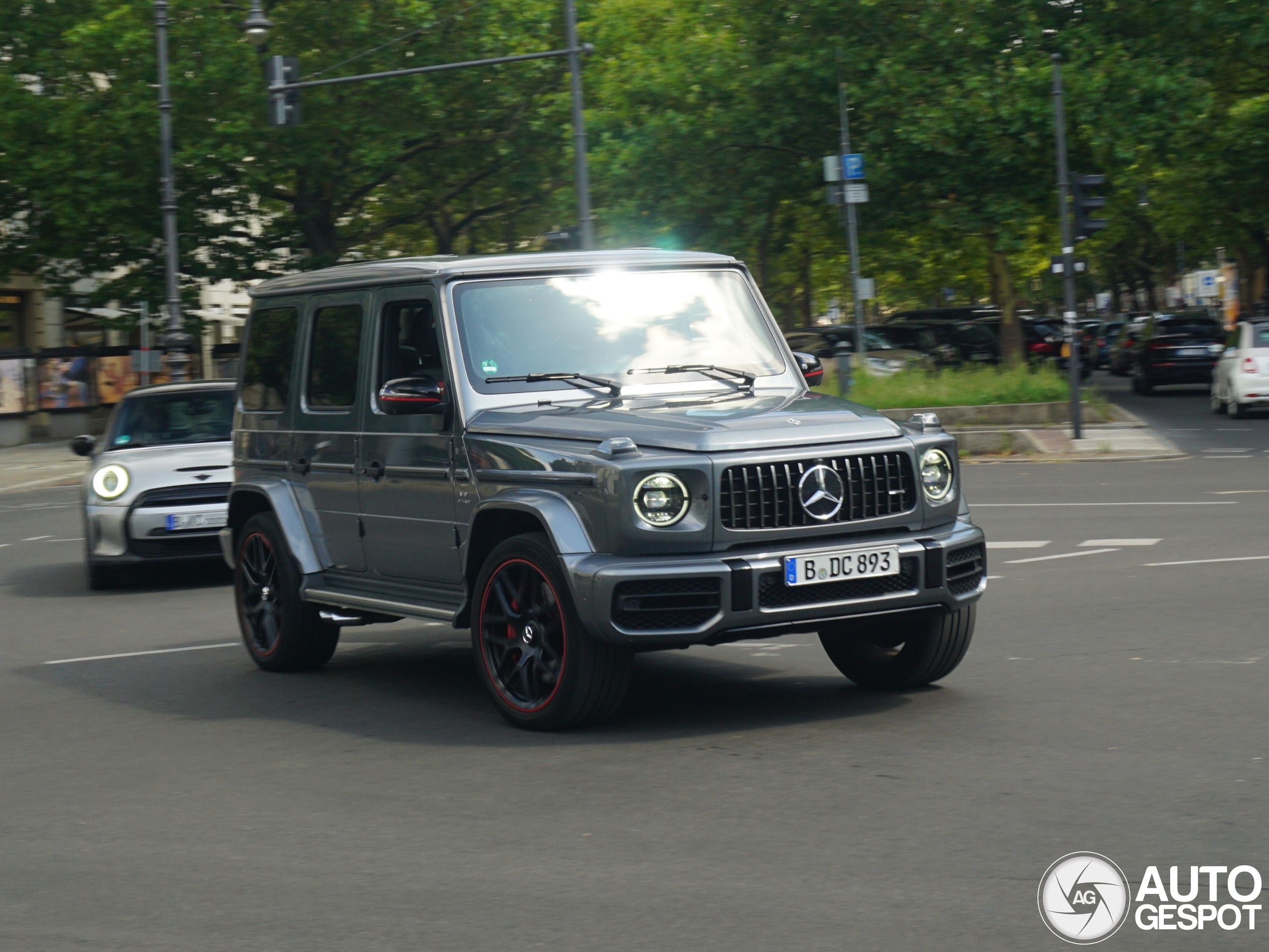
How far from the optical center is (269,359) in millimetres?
9117

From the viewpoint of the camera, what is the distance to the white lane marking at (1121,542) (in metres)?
13.0

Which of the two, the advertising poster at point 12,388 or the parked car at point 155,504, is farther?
the advertising poster at point 12,388

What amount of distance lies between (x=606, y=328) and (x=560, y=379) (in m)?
0.39

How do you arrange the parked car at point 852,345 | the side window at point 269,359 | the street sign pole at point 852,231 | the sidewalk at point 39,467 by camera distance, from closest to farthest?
1. the side window at point 269,359
2. the street sign pole at point 852,231
3. the sidewalk at point 39,467
4. the parked car at point 852,345

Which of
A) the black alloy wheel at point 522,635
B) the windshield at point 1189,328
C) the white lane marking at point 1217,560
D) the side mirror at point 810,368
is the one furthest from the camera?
the windshield at point 1189,328

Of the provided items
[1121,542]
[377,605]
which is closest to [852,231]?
[1121,542]

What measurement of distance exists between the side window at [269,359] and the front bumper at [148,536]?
3.78m

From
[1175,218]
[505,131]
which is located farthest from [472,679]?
[1175,218]

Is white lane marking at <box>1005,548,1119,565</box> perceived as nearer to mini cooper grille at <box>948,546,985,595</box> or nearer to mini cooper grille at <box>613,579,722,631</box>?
mini cooper grille at <box>948,546,985,595</box>

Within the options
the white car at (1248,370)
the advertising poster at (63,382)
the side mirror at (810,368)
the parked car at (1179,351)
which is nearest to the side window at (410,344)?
the side mirror at (810,368)

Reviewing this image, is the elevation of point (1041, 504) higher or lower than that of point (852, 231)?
lower

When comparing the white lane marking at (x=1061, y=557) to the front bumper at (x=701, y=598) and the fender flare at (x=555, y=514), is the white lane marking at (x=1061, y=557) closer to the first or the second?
the front bumper at (x=701, y=598)

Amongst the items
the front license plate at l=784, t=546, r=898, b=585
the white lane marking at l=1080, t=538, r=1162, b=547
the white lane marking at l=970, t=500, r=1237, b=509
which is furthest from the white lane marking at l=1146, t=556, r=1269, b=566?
the front license plate at l=784, t=546, r=898, b=585

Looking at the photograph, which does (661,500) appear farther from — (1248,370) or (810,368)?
(1248,370)
